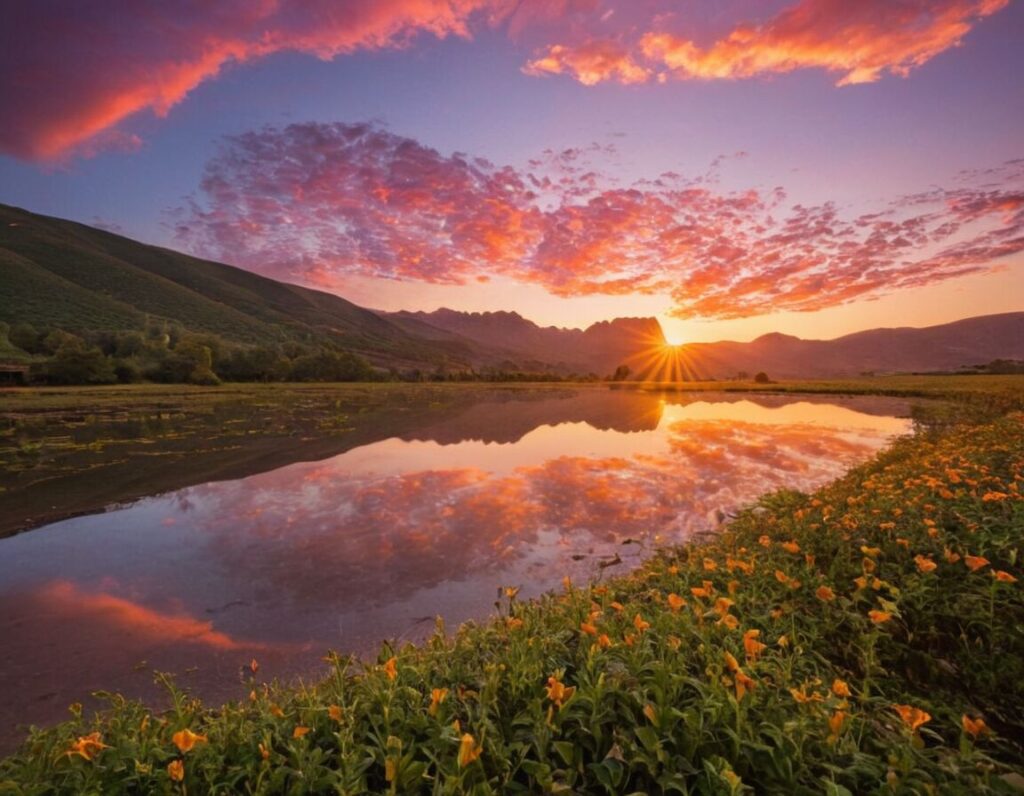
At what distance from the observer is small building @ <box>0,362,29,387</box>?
54.5 metres

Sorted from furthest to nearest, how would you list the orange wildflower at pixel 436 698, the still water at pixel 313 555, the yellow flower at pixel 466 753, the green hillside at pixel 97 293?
the green hillside at pixel 97 293
the still water at pixel 313 555
the orange wildflower at pixel 436 698
the yellow flower at pixel 466 753

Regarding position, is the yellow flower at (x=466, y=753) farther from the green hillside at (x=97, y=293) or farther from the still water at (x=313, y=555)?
the green hillside at (x=97, y=293)

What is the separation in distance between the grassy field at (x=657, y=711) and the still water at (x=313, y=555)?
4.29 feet

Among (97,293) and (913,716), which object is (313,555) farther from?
(97,293)

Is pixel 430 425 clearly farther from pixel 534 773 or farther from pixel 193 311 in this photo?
pixel 193 311

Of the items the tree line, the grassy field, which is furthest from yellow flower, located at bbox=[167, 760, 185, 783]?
the tree line

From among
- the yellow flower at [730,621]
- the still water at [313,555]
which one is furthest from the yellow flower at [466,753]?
the still water at [313,555]

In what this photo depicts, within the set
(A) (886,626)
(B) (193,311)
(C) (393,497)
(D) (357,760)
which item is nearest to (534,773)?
(D) (357,760)

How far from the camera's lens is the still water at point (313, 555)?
16.4 feet

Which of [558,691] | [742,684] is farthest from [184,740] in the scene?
[742,684]

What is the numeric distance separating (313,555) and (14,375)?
245ft

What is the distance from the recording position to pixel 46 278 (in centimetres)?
11588

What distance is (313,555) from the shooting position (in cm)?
777

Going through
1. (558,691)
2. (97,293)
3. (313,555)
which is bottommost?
(313,555)
